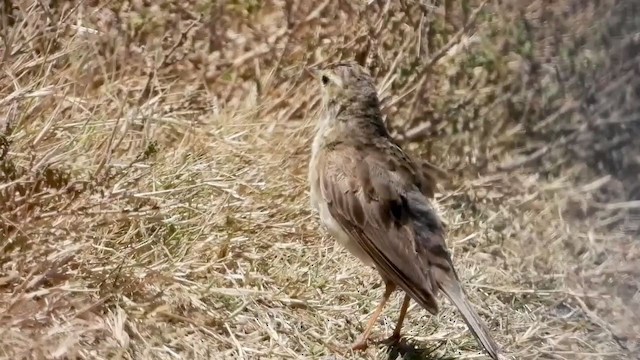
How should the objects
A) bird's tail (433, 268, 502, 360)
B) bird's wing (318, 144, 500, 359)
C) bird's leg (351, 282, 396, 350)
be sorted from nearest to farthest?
1. bird's tail (433, 268, 502, 360)
2. bird's wing (318, 144, 500, 359)
3. bird's leg (351, 282, 396, 350)

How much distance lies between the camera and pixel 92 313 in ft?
14.1

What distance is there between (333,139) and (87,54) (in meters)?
1.88

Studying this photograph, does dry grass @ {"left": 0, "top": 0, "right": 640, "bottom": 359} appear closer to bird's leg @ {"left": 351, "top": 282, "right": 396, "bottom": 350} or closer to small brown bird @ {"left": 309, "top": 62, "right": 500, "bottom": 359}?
bird's leg @ {"left": 351, "top": 282, "right": 396, "bottom": 350}

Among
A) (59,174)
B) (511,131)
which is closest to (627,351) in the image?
(511,131)

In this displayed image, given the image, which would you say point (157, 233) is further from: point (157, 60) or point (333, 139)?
point (157, 60)

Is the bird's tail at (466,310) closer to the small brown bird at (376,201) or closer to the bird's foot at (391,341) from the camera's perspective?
the small brown bird at (376,201)

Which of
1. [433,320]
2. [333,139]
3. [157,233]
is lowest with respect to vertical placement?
[433,320]

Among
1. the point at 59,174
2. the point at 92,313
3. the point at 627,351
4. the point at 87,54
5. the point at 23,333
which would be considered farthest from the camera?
the point at 87,54

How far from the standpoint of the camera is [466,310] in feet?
14.3

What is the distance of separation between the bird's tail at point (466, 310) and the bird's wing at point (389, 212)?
44 mm

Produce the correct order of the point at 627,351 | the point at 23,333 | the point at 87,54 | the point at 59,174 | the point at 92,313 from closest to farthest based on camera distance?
the point at 23,333 < the point at 92,313 < the point at 59,174 < the point at 627,351 < the point at 87,54

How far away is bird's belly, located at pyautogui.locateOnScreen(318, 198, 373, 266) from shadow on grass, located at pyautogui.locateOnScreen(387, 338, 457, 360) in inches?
17.7

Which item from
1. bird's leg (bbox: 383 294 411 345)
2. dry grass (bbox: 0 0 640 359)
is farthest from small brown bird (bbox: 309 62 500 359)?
dry grass (bbox: 0 0 640 359)

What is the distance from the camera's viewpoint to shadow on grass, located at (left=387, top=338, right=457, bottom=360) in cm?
488
